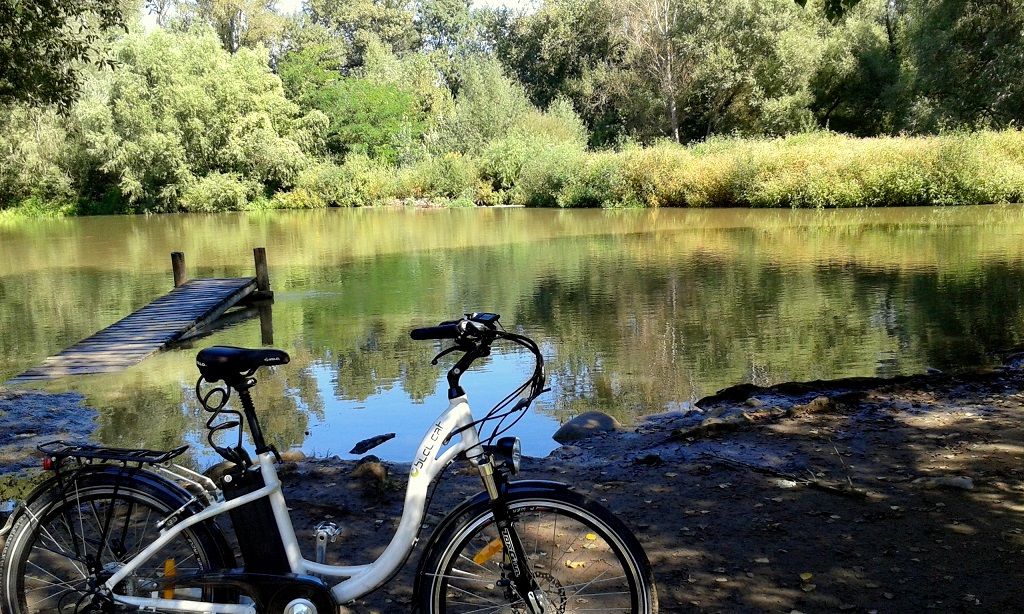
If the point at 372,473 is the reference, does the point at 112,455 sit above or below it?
above

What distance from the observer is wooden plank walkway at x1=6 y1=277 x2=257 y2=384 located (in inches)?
383

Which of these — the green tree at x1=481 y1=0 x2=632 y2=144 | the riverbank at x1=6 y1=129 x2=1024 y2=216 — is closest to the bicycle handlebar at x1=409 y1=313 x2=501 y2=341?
the riverbank at x1=6 y1=129 x2=1024 y2=216

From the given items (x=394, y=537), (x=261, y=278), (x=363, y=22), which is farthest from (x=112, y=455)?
(x=363, y=22)

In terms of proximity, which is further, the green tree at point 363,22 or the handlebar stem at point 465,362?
the green tree at point 363,22

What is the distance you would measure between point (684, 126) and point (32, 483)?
46.6 m

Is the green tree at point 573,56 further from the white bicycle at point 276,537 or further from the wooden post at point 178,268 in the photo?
the white bicycle at point 276,537

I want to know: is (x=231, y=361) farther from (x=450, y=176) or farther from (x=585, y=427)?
(x=450, y=176)

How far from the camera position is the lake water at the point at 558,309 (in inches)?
326

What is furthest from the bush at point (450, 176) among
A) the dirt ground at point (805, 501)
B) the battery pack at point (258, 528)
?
the battery pack at point (258, 528)

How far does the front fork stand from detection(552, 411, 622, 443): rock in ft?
12.5

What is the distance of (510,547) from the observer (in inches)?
102

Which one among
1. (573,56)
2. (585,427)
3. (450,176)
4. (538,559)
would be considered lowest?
(585,427)

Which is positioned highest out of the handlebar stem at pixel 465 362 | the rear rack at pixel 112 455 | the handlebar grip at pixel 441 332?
the handlebar grip at pixel 441 332

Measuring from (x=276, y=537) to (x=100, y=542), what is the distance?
625mm
